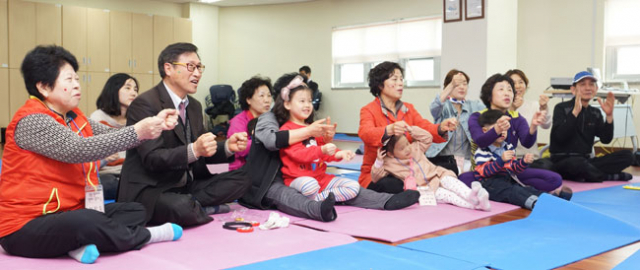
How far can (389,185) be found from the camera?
4.04 m

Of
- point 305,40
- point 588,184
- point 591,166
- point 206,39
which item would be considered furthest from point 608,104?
point 206,39

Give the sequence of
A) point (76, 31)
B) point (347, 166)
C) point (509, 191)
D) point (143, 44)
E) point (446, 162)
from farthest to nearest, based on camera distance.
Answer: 1. point (143, 44)
2. point (76, 31)
3. point (347, 166)
4. point (446, 162)
5. point (509, 191)

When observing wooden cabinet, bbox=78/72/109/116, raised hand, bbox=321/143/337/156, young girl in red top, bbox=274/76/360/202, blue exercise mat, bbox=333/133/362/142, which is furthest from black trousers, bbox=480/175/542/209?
wooden cabinet, bbox=78/72/109/116

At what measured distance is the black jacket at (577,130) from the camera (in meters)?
5.34

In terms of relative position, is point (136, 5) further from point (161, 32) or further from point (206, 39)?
point (206, 39)

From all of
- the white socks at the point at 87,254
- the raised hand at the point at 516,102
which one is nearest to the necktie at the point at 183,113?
the white socks at the point at 87,254

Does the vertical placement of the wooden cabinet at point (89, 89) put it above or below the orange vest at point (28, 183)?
above

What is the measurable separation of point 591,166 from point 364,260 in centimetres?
354

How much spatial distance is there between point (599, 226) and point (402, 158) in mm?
1376

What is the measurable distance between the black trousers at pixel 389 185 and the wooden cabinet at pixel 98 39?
8606 mm

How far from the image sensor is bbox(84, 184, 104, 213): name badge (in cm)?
246

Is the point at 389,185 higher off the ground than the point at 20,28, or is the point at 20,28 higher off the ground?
the point at 20,28

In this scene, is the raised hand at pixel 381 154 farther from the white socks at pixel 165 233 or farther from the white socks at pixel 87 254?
the white socks at pixel 87 254

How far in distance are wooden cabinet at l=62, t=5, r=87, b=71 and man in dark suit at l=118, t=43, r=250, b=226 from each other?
8503 mm
